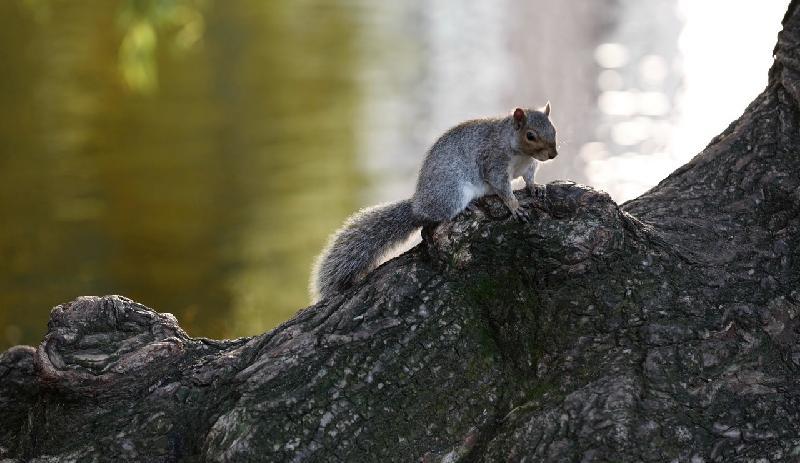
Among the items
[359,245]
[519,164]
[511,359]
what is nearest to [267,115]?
[519,164]

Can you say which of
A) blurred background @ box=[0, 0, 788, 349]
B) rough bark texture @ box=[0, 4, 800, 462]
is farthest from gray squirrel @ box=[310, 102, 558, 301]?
blurred background @ box=[0, 0, 788, 349]

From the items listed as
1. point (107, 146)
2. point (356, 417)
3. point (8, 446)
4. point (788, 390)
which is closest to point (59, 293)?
point (107, 146)

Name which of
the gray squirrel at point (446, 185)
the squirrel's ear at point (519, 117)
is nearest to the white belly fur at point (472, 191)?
the gray squirrel at point (446, 185)

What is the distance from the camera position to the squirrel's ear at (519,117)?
11.8ft

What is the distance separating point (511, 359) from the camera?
108 inches

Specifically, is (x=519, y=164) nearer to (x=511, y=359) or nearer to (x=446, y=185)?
(x=446, y=185)

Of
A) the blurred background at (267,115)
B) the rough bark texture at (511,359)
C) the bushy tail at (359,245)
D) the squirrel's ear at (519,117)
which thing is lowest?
the rough bark texture at (511,359)

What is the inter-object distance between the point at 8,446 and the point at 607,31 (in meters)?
14.6

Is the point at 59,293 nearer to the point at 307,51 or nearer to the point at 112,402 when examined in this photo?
Result: the point at 112,402

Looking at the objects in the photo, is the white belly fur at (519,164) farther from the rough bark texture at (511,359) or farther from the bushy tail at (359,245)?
the rough bark texture at (511,359)

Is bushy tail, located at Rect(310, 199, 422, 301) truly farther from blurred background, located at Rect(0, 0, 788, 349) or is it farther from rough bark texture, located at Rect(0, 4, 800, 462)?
blurred background, located at Rect(0, 0, 788, 349)

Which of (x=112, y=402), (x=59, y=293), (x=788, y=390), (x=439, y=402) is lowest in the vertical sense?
(x=788, y=390)

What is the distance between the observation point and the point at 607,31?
650 inches

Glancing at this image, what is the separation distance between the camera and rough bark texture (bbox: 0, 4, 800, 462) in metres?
2.51
